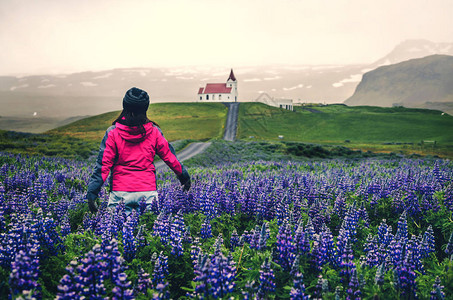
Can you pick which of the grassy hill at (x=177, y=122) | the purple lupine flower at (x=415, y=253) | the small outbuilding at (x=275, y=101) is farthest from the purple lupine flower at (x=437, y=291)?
→ the small outbuilding at (x=275, y=101)

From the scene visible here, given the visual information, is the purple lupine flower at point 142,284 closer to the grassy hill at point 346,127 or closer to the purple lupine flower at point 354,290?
the purple lupine flower at point 354,290

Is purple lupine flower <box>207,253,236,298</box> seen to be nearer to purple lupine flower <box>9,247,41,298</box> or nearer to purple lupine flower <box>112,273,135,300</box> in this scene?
purple lupine flower <box>112,273,135,300</box>

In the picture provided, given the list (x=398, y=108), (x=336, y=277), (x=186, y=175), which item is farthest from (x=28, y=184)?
(x=398, y=108)

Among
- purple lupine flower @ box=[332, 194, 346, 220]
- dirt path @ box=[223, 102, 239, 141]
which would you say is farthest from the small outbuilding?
purple lupine flower @ box=[332, 194, 346, 220]

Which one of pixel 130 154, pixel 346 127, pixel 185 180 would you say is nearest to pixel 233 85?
pixel 346 127

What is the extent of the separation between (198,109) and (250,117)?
1875 centimetres

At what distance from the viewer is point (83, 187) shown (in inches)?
385

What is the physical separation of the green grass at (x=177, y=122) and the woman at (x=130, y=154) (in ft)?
190

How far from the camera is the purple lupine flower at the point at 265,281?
3082 mm

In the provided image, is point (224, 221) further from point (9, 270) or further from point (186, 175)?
point (9, 270)

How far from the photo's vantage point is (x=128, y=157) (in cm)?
601

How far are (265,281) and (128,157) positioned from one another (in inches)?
152

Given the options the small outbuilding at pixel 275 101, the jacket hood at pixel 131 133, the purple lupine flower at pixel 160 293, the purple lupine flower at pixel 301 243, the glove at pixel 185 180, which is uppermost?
the small outbuilding at pixel 275 101

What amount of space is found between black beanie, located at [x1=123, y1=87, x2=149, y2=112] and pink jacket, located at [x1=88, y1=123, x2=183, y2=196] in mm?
361
